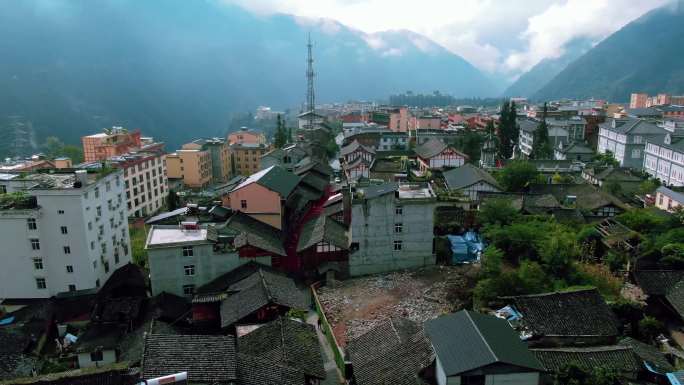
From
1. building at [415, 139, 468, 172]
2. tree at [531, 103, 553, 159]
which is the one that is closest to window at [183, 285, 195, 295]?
building at [415, 139, 468, 172]

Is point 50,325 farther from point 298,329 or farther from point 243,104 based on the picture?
point 243,104

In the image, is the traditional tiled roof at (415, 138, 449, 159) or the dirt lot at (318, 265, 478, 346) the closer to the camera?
the dirt lot at (318, 265, 478, 346)

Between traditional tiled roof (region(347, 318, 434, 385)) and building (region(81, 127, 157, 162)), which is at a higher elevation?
building (region(81, 127, 157, 162))

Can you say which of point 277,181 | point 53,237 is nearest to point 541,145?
point 277,181

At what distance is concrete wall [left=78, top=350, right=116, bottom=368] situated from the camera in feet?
63.8

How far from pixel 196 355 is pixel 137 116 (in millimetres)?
127323

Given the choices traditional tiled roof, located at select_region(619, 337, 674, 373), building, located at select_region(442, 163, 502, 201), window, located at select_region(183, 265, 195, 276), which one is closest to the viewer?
traditional tiled roof, located at select_region(619, 337, 674, 373)

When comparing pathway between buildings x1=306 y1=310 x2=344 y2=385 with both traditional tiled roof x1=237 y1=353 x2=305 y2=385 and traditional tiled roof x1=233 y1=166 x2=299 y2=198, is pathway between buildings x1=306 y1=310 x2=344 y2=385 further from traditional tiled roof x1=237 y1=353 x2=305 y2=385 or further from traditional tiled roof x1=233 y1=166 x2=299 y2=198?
traditional tiled roof x1=233 y1=166 x2=299 y2=198

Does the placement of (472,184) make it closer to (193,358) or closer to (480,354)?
(480,354)

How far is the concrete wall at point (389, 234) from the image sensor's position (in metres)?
24.1

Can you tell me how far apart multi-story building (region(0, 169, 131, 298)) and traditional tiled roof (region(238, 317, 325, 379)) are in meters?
11.7

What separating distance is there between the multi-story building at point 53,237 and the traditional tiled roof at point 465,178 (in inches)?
924

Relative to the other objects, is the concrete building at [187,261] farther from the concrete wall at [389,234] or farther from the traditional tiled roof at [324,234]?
the concrete wall at [389,234]

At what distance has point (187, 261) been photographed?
22656 millimetres
